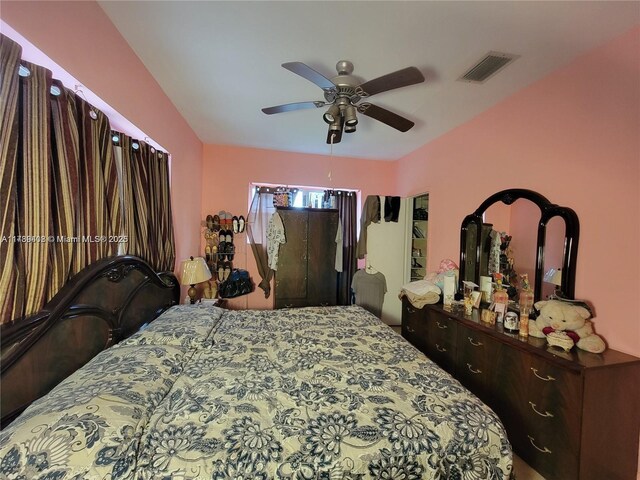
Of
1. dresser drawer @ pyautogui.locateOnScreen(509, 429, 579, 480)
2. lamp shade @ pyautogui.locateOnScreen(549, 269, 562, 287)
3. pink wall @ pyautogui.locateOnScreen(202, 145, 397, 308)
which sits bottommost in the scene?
dresser drawer @ pyautogui.locateOnScreen(509, 429, 579, 480)

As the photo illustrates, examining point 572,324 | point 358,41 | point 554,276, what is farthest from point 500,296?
point 358,41

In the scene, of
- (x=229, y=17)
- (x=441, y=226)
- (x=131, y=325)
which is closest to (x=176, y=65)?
(x=229, y=17)

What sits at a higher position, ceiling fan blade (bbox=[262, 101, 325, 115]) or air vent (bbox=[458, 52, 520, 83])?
air vent (bbox=[458, 52, 520, 83])

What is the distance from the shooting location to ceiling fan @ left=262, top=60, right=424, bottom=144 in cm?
143

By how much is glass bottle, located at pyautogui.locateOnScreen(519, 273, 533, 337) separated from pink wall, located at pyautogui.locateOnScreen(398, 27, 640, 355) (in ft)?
0.90

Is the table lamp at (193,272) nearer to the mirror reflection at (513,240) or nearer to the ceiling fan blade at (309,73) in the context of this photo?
the ceiling fan blade at (309,73)

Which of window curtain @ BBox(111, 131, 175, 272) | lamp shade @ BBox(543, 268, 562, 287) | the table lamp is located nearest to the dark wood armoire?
the table lamp

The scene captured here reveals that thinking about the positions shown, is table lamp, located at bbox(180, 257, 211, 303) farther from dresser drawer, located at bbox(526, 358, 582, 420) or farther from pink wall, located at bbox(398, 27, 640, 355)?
pink wall, located at bbox(398, 27, 640, 355)

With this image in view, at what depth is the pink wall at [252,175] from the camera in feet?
11.8

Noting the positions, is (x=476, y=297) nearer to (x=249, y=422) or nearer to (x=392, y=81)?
(x=392, y=81)

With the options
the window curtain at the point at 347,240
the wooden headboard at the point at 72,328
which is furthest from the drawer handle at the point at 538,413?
the window curtain at the point at 347,240

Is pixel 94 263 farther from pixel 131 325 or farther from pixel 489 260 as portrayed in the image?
pixel 489 260

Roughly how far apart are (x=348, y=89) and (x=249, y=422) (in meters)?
1.84

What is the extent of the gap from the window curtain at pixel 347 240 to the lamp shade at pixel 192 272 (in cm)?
210
